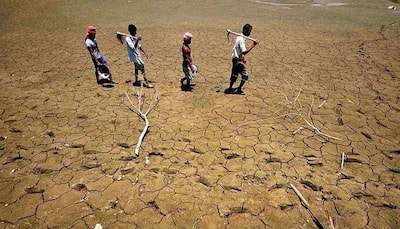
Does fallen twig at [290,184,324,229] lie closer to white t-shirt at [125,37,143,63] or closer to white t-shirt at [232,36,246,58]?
white t-shirt at [232,36,246,58]

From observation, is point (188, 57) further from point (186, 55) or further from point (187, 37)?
point (187, 37)

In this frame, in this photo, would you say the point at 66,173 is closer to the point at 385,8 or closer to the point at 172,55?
the point at 172,55

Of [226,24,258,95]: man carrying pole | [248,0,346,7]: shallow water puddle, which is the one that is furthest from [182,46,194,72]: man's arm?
[248,0,346,7]: shallow water puddle

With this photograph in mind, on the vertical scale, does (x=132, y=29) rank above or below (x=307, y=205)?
above

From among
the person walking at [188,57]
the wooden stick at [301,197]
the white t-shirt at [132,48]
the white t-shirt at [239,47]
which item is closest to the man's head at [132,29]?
the white t-shirt at [132,48]

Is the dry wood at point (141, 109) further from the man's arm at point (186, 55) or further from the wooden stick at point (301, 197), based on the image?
the wooden stick at point (301, 197)

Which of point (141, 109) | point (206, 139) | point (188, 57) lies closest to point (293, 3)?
point (188, 57)

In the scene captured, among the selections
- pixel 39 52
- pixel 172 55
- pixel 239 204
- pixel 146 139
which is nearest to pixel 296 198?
pixel 239 204

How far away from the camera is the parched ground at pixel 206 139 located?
3.41 meters

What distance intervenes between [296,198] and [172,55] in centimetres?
644

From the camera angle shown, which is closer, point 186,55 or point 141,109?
point 141,109

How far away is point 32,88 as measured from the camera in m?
6.52

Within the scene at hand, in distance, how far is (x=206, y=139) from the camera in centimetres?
467

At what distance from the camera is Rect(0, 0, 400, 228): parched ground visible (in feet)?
11.2
